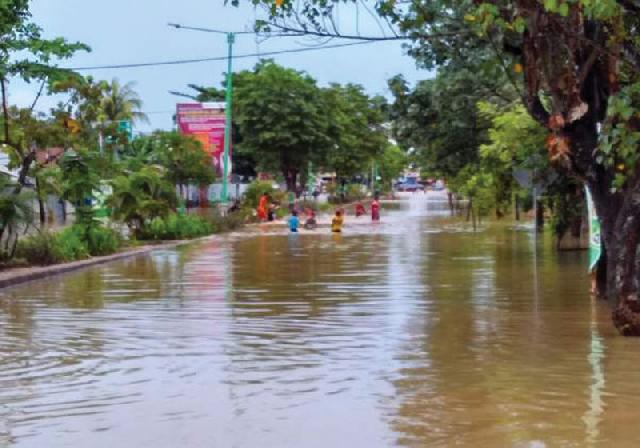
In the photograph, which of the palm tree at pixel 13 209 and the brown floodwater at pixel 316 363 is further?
the palm tree at pixel 13 209

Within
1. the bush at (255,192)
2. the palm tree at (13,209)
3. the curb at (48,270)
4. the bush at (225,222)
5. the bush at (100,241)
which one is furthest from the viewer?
the bush at (255,192)

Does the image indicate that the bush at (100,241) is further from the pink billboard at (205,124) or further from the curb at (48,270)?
the pink billboard at (205,124)

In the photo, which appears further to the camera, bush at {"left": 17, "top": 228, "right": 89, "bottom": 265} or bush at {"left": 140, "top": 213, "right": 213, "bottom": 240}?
bush at {"left": 140, "top": 213, "right": 213, "bottom": 240}

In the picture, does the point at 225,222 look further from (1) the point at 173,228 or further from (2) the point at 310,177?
(2) the point at 310,177

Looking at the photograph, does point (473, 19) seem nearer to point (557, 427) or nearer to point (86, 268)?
point (557, 427)

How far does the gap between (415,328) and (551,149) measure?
2.86 metres

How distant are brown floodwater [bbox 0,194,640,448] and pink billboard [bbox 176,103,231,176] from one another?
105ft

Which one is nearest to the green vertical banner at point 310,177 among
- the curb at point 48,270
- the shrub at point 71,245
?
the curb at point 48,270

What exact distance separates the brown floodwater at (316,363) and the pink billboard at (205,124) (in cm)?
3199

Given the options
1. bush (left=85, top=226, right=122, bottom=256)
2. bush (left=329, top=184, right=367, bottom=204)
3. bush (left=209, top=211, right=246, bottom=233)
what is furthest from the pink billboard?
bush (left=329, top=184, right=367, bottom=204)

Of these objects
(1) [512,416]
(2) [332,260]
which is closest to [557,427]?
(1) [512,416]

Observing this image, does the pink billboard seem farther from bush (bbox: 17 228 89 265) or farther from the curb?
bush (bbox: 17 228 89 265)

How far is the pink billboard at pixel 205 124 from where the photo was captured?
53.0 metres

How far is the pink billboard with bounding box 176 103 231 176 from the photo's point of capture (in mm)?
53031
